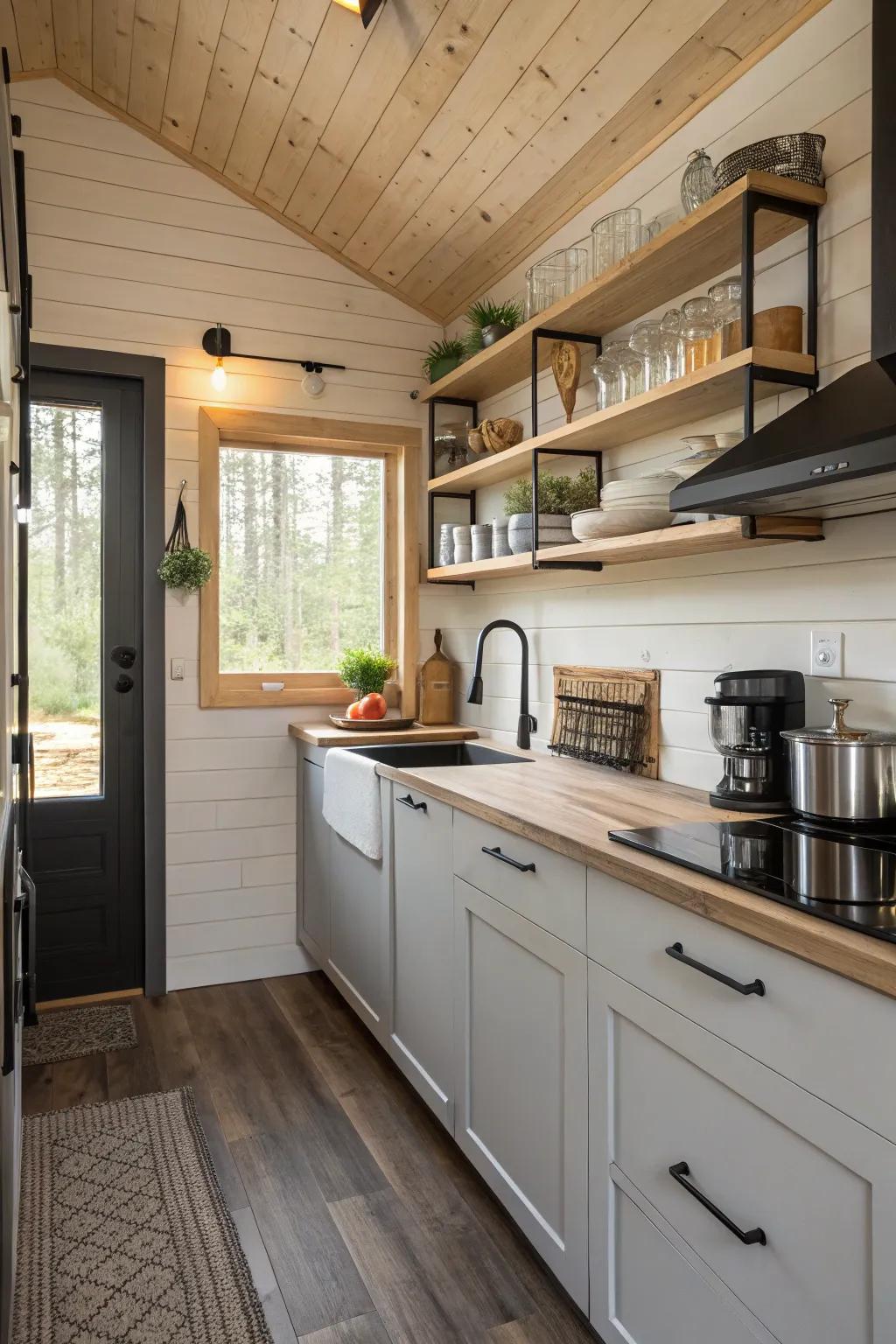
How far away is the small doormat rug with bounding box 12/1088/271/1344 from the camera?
1738mm

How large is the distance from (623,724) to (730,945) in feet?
4.33

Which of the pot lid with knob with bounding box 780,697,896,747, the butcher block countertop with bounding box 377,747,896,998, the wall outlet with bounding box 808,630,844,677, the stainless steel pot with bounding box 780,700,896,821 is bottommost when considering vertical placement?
the butcher block countertop with bounding box 377,747,896,998

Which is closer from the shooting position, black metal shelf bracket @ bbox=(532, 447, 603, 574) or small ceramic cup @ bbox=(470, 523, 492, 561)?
black metal shelf bracket @ bbox=(532, 447, 603, 574)

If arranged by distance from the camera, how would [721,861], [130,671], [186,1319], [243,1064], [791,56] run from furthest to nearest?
[130,671]
[243,1064]
[791,56]
[186,1319]
[721,861]

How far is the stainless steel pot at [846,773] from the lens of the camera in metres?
1.54

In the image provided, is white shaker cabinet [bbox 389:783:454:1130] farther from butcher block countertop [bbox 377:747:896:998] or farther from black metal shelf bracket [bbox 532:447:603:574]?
black metal shelf bracket [bbox 532:447:603:574]

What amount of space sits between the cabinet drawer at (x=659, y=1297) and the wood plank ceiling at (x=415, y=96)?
227 centimetres

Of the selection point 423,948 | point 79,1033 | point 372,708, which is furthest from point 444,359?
point 79,1033

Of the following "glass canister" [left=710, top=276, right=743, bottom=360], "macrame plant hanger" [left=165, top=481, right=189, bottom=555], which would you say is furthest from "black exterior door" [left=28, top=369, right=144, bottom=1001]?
"glass canister" [left=710, top=276, right=743, bottom=360]

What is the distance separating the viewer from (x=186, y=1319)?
1745 millimetres

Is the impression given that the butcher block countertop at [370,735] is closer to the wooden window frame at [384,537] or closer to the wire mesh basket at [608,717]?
the wooden window frame at [384,537]

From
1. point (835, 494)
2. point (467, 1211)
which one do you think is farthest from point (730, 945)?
point (467, 1211)

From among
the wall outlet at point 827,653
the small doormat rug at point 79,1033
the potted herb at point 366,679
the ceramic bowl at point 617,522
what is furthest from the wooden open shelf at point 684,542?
the small doormat rug at point 79,1033

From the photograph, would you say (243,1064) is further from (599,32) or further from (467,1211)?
(599,32)
